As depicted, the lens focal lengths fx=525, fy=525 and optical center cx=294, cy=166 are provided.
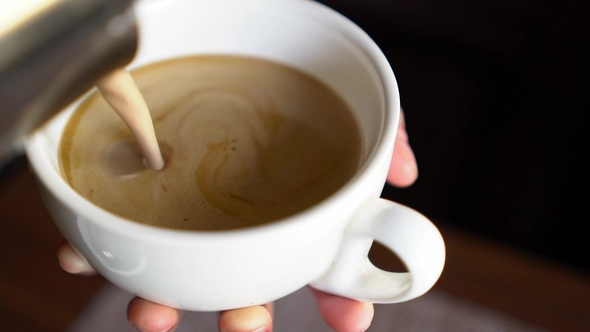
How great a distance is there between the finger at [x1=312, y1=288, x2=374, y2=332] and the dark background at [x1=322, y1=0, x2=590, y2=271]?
430mm

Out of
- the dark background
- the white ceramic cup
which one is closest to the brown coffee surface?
the white ceramic cup

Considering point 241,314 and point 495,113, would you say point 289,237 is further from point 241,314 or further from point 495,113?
point 495,113

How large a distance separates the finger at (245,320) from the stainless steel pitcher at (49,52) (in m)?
0.25

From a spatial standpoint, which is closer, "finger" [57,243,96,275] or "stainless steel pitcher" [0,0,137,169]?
"stainless steel pitcher" [0,0,137,169]

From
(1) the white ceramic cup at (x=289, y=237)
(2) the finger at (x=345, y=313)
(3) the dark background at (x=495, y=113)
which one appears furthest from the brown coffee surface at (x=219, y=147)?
(3) the dark background at (x=495, y=113)

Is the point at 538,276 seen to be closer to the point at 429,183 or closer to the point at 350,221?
the point at 429,183

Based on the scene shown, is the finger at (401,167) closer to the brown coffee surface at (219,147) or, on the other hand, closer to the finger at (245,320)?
the brown coffee surface at (219,147)

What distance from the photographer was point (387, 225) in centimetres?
39

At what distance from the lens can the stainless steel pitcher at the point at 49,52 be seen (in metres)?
0.28

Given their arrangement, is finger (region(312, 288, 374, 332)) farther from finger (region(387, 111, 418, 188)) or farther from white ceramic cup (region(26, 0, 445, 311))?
finger (region(387, 111, 418, 188))

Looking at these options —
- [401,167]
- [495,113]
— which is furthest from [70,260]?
[495,113]

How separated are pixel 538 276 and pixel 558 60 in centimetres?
39

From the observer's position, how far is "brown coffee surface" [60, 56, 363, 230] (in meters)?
0.48

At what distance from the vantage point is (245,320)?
523mm
